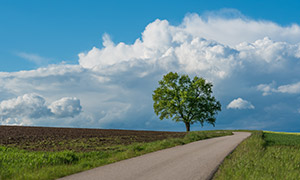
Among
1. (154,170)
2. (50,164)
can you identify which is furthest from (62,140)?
(154,170)

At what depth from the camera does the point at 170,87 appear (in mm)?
55219

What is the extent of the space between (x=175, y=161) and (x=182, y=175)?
3460mm

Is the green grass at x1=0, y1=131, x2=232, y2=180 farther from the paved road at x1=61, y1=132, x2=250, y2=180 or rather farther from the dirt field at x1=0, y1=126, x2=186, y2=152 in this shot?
the dirt field at x1=0, y1=126, x2=186, y2=152

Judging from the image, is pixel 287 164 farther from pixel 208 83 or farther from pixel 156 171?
pixel 208 83

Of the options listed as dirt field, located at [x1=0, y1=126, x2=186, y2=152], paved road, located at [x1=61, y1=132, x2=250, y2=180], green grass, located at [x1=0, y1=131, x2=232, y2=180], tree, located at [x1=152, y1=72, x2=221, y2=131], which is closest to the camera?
paved road, located at [x1=61, y1=132, x2=250, y2=180]

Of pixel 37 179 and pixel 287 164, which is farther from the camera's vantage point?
pixel 287 164

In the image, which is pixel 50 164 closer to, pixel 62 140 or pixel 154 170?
pixel 154 170

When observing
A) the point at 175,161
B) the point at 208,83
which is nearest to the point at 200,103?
the point at 208,83

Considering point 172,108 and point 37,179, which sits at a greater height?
point 172,108

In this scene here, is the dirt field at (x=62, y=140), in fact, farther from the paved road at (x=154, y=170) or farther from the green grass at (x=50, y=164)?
the paved road at (x=154, y=170)

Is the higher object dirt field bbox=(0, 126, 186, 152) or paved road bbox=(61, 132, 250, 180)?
dirt field bbox=(0, 126, 186, 152)

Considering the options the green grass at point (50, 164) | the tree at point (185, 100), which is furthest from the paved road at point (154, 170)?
the tree at point (185, 100)

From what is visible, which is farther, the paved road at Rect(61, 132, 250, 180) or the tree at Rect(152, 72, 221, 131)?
the tree at Rect(152, 72, 221, 131)

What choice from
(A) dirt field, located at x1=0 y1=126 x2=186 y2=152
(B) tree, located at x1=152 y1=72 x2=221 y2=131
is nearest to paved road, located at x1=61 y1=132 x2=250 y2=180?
(A) dirt field, located at x1=0 y1=126 x2=186 y2=152
